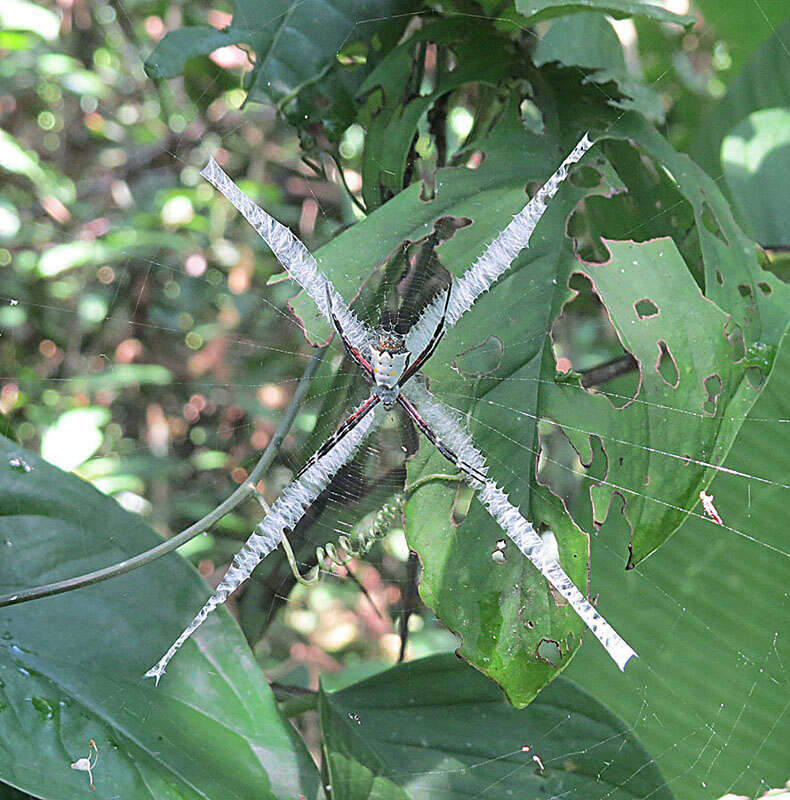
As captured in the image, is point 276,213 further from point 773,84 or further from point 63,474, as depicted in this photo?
point 773,84

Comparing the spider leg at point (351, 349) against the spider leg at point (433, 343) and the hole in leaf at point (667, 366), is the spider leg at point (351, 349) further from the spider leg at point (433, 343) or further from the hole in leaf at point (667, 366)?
the hole in leaf at point (667, 366)

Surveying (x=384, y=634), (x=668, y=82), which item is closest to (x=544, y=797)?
(x=384, y=634)

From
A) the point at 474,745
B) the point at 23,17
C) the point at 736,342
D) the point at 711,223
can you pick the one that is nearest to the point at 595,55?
the point at 711,223

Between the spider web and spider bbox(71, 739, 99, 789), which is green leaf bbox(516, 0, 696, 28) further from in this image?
spider bbox(71, 739, 99, 789)

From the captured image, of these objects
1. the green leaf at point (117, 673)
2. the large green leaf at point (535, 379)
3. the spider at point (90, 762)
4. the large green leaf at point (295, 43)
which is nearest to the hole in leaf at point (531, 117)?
the large green leaf at point (535, 379)

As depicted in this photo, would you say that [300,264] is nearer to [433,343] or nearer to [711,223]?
[433,343]

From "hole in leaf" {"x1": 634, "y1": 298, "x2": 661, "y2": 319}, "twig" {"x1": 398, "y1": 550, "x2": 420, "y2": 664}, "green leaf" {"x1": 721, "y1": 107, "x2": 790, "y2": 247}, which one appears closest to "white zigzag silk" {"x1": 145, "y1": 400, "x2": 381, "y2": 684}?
"twig" {"x1": 398, "y1": 550, "x2": 420, "y2": 664}
